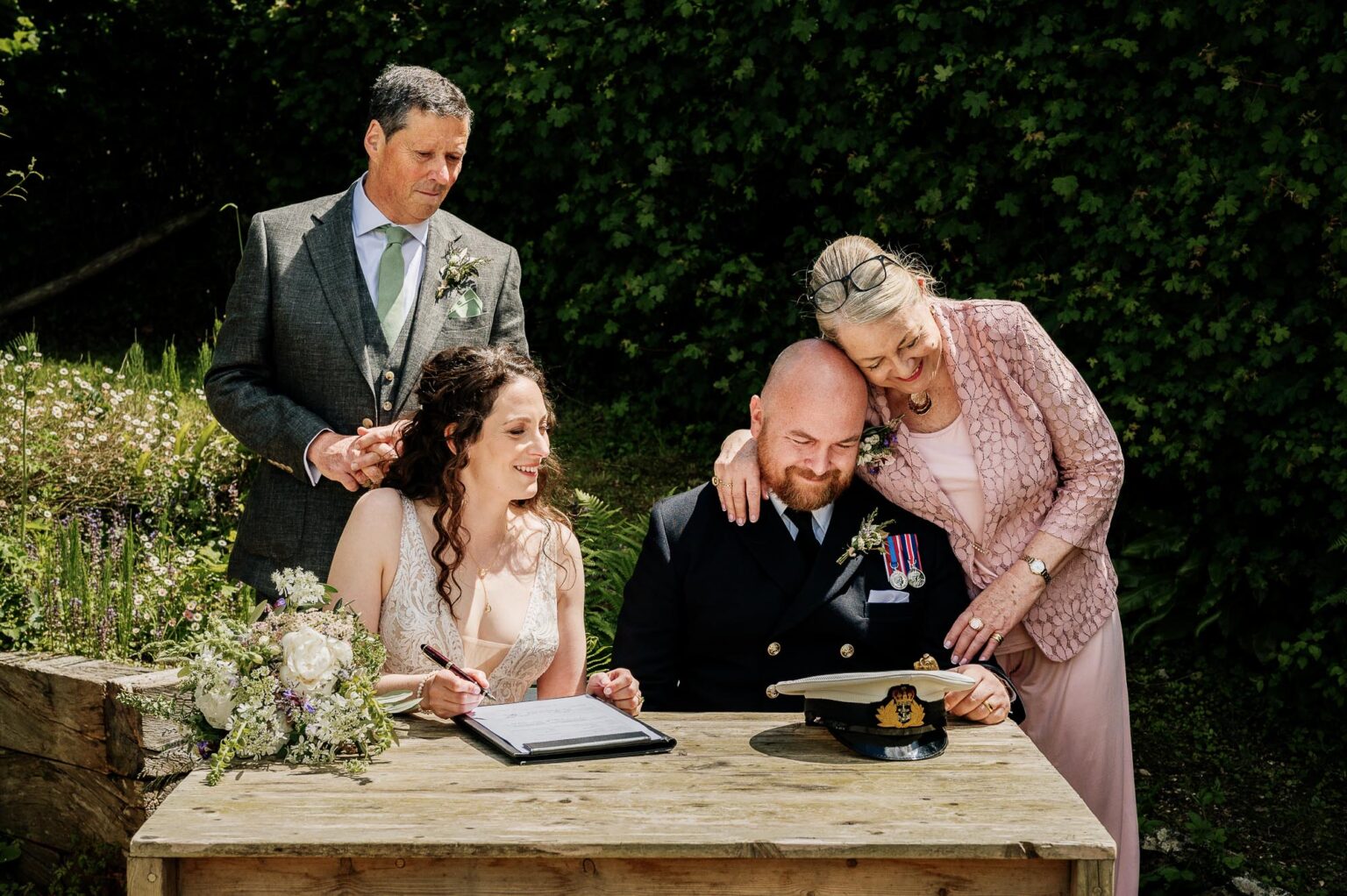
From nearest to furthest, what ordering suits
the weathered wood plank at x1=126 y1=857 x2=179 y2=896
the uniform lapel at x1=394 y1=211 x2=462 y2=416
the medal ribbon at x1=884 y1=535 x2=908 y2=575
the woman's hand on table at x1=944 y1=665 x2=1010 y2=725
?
the weathered wood plank at x1=126 y1=857 x2=179 y2=896 → the woman's hand on table at x1=944 y1=665 x2=1010 y2=725 → the medal ribbon at x1=884 y1=535 x2=908 y2=575 → the uniform lapel at x1=394 y1=211 x2=462 y2=416

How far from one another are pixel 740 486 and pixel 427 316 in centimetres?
100

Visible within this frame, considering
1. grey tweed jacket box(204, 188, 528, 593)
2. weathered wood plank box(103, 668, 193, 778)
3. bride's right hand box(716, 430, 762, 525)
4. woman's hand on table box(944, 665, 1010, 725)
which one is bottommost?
weathered wood plank box(103, 668, 193, 778)

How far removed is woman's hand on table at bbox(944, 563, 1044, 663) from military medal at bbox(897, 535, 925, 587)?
0.15 m

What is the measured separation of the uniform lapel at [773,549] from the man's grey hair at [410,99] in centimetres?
133

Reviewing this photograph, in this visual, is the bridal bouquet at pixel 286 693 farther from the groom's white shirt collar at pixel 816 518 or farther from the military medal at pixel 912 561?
the military medal at pixel 912 561

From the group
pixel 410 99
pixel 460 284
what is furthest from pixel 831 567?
pixel 410 99

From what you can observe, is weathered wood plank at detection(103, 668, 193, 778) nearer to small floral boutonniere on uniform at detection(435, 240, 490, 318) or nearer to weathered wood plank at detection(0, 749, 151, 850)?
weathered wood plank at detection(0, 749, 151, 850)

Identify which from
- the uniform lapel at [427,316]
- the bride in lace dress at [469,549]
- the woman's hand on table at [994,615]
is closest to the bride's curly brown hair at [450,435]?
the bride in lace dress at [469,549]

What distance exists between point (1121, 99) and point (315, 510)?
11.6ft

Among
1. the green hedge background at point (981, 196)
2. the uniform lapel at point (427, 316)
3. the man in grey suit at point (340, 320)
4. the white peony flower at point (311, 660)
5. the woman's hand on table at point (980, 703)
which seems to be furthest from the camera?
the green hedge background at point (981, 196)

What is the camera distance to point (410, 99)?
344cm

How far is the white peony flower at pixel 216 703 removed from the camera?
8.07ft

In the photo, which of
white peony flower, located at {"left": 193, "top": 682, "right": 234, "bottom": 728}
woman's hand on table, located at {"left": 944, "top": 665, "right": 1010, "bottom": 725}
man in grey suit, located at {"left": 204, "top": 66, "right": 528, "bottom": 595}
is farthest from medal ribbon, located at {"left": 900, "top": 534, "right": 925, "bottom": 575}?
white peony flower, located at {"left": 193, "top": 682, "right": 234, "bottom": 728}

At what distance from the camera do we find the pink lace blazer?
3094 millimetres
